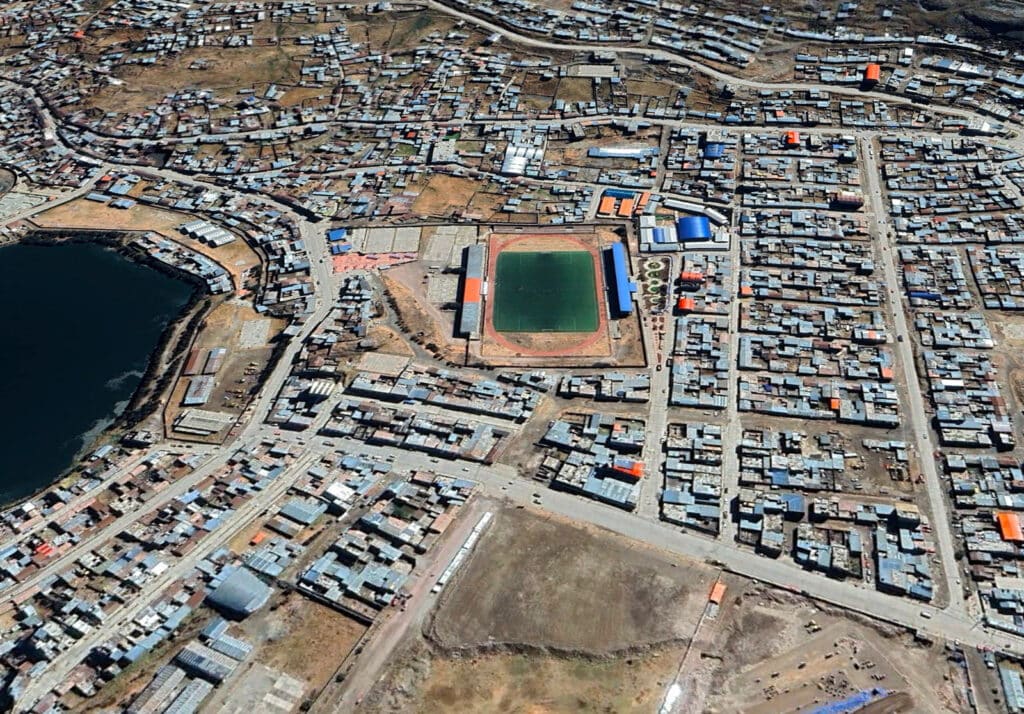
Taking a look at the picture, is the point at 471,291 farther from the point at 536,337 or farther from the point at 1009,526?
the point at 1009,526

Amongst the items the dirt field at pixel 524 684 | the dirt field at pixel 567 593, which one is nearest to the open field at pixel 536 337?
the dirt field at pixel 567 593

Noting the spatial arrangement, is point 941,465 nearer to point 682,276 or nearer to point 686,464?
point 686,464

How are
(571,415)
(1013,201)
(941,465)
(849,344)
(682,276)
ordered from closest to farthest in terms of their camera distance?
1. (941,465)
2. (571,415)
3. (849,344)
4. (682,276)
5. (1013,201)

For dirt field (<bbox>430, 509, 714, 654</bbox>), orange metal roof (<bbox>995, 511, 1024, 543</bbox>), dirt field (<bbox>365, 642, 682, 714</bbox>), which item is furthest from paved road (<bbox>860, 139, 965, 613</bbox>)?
dirt field (<bbox>365, 642, 682, 714</bbox>)

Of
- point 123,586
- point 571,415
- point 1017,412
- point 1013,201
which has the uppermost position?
point 1013,201

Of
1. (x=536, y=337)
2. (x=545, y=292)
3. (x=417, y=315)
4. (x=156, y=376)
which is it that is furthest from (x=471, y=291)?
(x=156, y=376)

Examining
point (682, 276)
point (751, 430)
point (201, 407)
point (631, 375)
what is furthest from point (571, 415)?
point (201, 407)
